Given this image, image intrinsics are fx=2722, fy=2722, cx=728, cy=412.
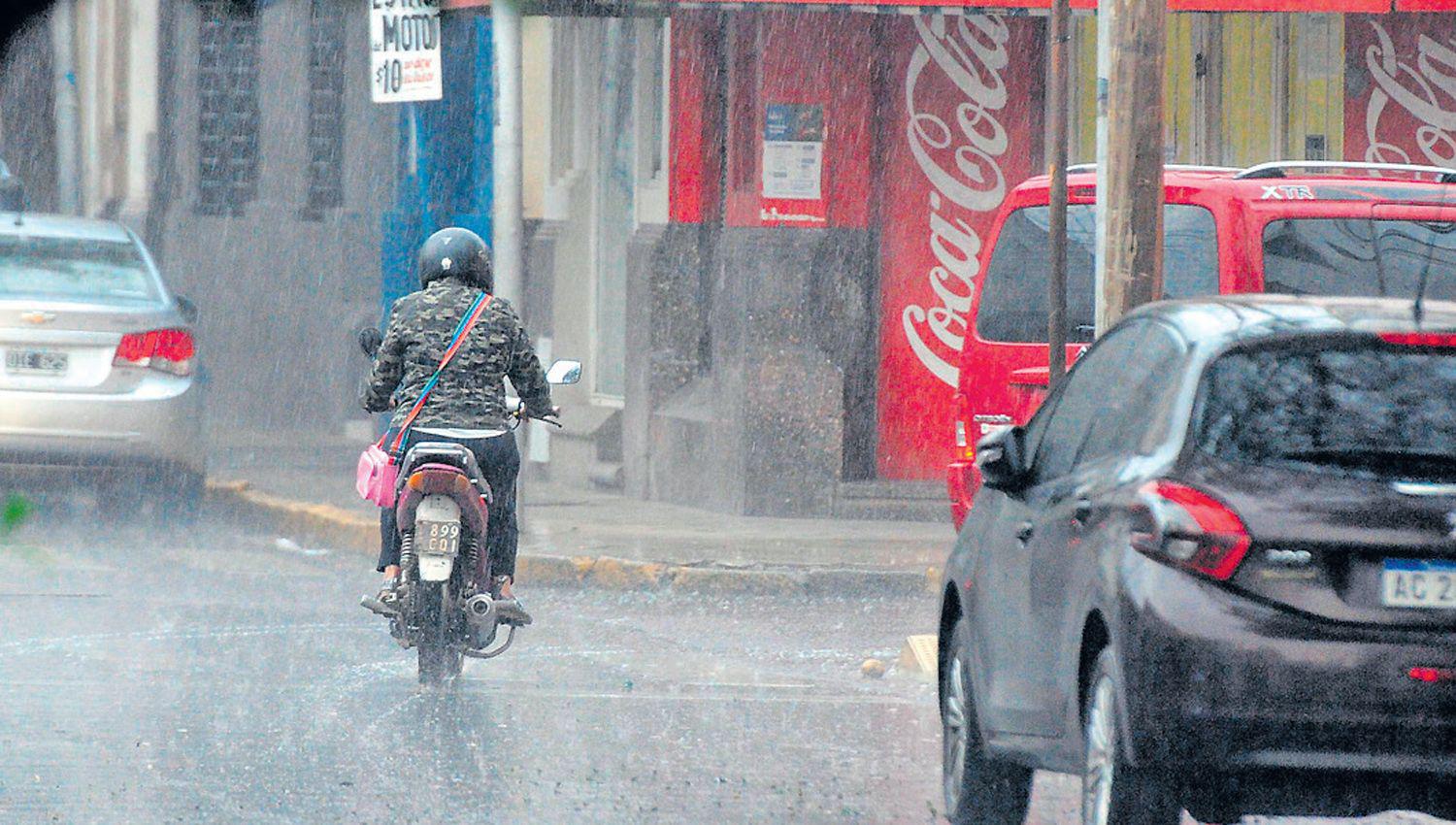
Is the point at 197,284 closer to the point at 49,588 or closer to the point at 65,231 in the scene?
the point at 65,231

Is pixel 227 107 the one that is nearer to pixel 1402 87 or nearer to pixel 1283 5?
pixel 1402 87

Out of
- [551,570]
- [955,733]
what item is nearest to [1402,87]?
[551,570]

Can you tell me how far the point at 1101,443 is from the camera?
634cm

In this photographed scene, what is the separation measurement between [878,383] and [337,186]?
7.97 m

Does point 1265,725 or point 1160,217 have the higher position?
point 1160,217

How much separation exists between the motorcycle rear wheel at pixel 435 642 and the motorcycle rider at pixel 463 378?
0.58 feet

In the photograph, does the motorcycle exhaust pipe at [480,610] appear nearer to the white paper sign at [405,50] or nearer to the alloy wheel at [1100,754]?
the alloy wheel at [1100,754]

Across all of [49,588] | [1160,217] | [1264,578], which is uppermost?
[1160,217]

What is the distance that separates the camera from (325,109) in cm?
2225

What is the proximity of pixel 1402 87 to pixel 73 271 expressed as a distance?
7472mm

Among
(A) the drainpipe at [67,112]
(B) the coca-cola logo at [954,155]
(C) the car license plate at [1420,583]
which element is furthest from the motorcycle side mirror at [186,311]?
(A) the drainpipe at [67,112]

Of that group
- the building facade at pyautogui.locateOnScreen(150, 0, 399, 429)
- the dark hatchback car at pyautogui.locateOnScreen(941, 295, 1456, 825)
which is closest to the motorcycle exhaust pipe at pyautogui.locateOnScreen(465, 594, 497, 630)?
the dark hatchback car at pyautogui.locateOnScreen(941, 295, 1456, 825)

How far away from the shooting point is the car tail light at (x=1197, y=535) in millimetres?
5434

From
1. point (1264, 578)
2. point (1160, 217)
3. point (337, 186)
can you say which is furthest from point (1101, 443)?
point (337, 186)
